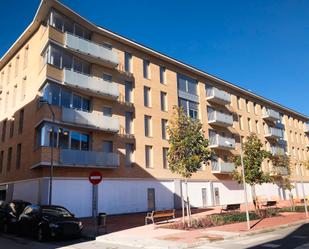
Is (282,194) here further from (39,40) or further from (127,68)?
(39,40)

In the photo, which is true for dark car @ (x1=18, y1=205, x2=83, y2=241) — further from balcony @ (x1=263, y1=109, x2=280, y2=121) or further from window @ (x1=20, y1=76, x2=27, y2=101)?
balcony @ (x1=263, y1=109, x2=280, y2=121)

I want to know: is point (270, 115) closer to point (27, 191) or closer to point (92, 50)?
point (92, 50)

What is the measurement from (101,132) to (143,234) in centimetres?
1287

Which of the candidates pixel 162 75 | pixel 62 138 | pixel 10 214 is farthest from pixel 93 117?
pixel 162 75

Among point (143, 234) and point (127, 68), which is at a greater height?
point (127, 68)

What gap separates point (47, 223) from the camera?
45.7 ft

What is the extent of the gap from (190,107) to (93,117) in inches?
554

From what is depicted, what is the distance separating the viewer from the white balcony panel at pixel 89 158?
75.4 ft

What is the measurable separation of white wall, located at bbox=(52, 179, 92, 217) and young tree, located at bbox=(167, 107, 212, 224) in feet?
29.2

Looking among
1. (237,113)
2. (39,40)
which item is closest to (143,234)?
(39,40)

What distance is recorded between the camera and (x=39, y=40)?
86.4 ft

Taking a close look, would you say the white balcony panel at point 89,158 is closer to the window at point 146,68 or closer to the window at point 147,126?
the window at point 147,126

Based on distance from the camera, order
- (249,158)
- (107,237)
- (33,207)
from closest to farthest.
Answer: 1. (107,237)
2. (33,207)
3. (249,158)

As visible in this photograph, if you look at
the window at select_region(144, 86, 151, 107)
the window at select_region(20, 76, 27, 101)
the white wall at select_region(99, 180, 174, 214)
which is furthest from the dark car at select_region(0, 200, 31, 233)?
the window at select_region(144, 86, 151, 107)
